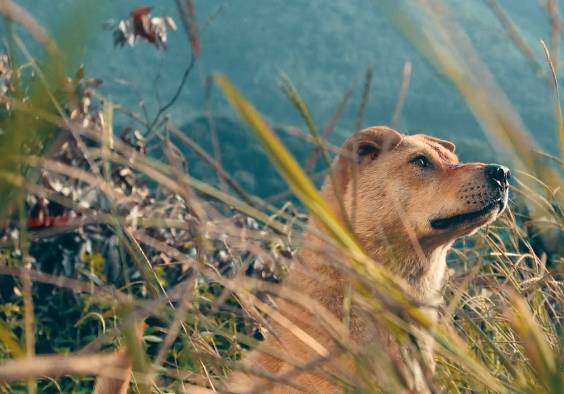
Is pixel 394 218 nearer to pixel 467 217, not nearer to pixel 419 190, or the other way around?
pixel 419 190

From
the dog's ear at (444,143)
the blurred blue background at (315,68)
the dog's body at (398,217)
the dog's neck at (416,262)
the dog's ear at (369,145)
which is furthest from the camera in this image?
the blurred blue background at (315,68)

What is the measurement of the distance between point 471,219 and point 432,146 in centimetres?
65

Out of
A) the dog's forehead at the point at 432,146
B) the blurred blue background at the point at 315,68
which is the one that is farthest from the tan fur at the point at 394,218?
the blurred blue background at the point at 315,68

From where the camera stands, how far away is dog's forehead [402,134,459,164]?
12.8 feet

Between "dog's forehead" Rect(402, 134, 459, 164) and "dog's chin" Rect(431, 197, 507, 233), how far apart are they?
17.7 inches

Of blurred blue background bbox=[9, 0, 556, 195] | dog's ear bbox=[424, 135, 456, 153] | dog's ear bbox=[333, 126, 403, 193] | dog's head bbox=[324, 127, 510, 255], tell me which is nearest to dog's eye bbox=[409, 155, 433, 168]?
dog's head bbox=[324, 127, 510, 255]

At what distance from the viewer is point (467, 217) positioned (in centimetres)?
341

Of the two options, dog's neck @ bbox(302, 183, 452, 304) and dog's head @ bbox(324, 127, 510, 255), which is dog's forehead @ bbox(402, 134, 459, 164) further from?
dog's neck @ bbox(302, 183, 452, 304)

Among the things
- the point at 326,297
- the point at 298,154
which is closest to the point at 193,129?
the point at 298,154

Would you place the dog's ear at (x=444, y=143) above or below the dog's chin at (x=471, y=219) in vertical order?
below

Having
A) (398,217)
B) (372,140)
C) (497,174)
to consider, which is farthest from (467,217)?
(372,140)

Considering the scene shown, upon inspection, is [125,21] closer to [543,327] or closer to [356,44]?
[543,327]

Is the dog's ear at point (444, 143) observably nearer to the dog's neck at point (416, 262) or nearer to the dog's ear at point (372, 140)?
the dog's ear at point (372, 140)

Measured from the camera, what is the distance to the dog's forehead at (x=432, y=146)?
12.8ft
